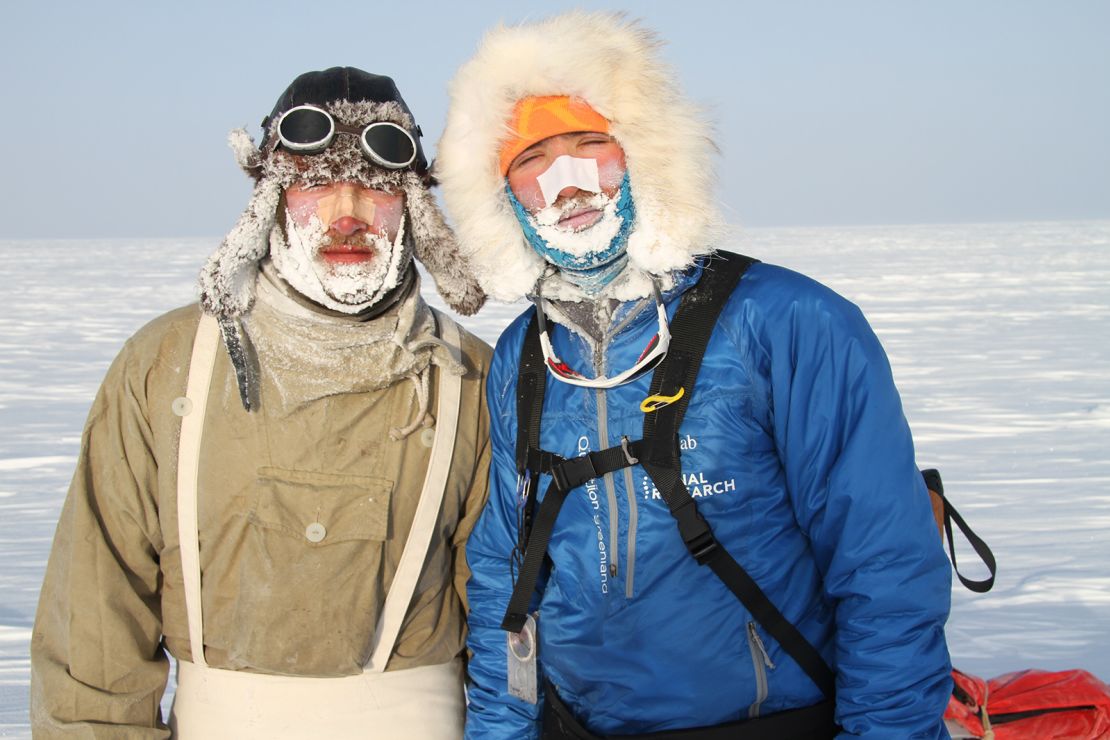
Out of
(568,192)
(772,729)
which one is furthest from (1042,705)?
(568,192)

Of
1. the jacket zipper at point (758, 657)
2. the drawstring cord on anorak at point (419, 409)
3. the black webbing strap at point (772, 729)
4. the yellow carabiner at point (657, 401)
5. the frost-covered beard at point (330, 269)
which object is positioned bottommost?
the black webbing strap at point (772, 729)

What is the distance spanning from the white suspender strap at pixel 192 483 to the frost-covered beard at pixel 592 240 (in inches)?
30.2

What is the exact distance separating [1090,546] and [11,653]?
464 centimetres

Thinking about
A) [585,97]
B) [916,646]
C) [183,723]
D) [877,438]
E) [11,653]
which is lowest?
[11,653]

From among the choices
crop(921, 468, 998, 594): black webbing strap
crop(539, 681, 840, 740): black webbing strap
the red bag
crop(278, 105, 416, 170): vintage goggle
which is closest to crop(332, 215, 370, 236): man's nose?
crop(278, 105, 416, 170): vintage goggle

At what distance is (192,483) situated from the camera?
219 cm

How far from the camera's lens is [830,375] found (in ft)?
6.00

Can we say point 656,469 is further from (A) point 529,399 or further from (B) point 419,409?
(B) point 419,409

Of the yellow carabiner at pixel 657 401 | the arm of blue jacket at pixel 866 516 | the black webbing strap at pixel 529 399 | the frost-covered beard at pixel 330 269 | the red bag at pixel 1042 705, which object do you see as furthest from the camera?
the red bag at pixel 1042 705

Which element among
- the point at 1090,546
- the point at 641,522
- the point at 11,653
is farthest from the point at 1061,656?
the point at 11,653

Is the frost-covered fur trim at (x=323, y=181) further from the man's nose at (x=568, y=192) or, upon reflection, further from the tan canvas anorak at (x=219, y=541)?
the man's nose at (x=568, y=192)

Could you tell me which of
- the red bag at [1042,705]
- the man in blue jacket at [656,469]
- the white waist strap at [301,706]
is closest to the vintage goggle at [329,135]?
the man in blue jacket at [656,469]

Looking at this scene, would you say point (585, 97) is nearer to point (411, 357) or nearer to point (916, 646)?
point (411, 357)

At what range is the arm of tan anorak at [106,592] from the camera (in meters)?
2.17
